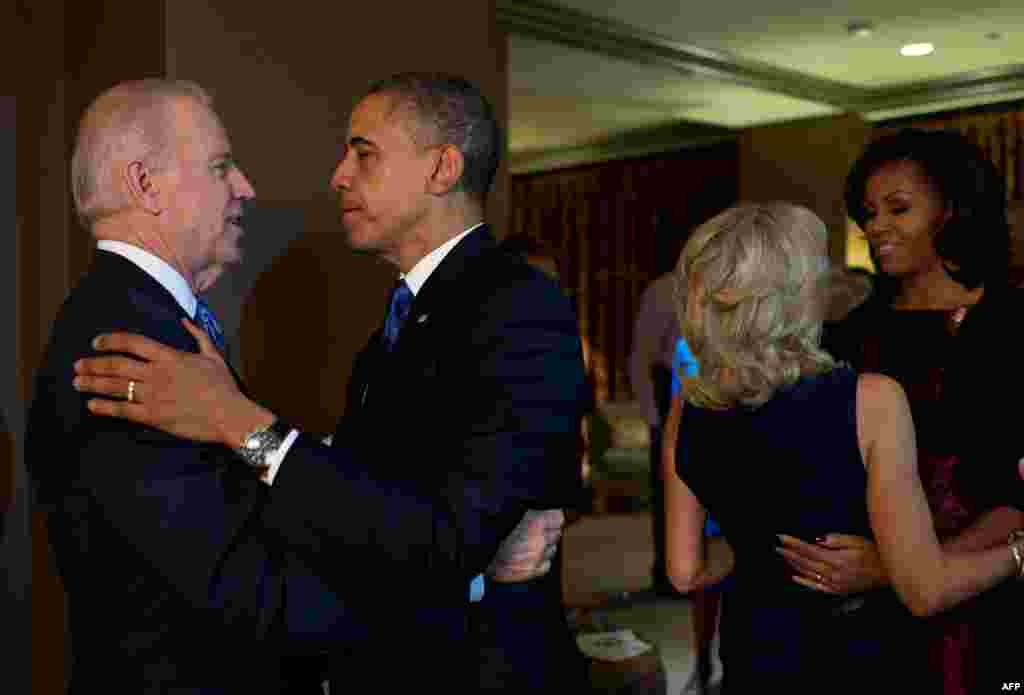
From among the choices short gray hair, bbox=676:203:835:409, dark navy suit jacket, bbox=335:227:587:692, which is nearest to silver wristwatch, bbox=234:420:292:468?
dark navy suit jacket, bbox=335:227:587:692

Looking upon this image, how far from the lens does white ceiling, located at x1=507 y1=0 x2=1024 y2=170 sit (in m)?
6.57

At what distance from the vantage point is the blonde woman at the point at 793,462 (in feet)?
5.49

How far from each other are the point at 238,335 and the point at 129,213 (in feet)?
4.98

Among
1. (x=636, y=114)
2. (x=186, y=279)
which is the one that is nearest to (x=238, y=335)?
(x=186, y=279)

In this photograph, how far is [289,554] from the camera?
1321 mm

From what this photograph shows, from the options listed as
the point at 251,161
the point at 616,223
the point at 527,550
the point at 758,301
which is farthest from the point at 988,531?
the point at 616,223

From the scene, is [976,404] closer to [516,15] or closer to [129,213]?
[129,213]

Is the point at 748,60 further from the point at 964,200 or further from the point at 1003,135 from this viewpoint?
the point at 964,200

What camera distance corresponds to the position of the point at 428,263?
1.77 meters

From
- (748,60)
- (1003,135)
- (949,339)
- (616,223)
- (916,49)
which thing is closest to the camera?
(949,339)

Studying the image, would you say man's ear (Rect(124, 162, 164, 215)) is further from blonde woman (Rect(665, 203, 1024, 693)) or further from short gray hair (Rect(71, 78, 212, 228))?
blonde woman (Rect(665, 203, 1024, 693))

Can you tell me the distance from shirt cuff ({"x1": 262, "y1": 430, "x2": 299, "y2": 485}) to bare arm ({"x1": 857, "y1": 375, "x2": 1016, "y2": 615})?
2.82 ft

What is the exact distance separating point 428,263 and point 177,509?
65 centimetres

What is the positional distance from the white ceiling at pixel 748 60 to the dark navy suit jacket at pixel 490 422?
15.7 ft
